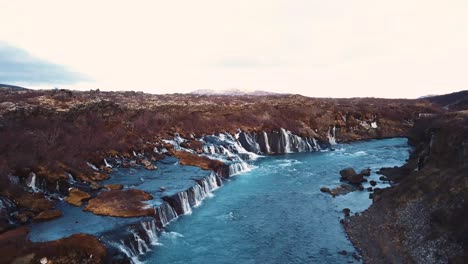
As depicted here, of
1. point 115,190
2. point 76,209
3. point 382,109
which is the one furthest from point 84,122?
point 382,109

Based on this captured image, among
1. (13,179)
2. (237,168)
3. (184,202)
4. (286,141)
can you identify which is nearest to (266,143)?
(286,141)

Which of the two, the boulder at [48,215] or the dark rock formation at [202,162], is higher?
the dark rock formation at [202,162]

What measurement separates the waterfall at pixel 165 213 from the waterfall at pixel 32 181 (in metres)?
11.8

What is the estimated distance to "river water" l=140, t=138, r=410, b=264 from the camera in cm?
2744

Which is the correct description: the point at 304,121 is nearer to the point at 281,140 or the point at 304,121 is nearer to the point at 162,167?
the point at 281,140

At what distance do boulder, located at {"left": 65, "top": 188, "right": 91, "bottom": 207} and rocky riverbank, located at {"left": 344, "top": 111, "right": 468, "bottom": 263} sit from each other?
23.8 metres

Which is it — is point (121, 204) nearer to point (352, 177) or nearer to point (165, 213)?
point (165, 213)

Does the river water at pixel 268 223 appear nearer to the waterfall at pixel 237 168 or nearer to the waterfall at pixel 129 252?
the waterfall at pixel 129 252

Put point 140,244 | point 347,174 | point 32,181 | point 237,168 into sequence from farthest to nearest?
point 237,168, point 347,174, point 32,181, point 140,244

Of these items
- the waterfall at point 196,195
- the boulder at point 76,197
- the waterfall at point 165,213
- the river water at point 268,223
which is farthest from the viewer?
the waterfall at point 196,195

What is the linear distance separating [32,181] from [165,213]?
43.0 ft

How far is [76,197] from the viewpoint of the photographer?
3528 centimetres

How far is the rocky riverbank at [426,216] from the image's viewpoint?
24828 mm

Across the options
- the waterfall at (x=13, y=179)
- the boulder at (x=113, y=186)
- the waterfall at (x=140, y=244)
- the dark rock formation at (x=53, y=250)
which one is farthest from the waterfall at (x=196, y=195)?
the waterfall at (x=13, y=179)
